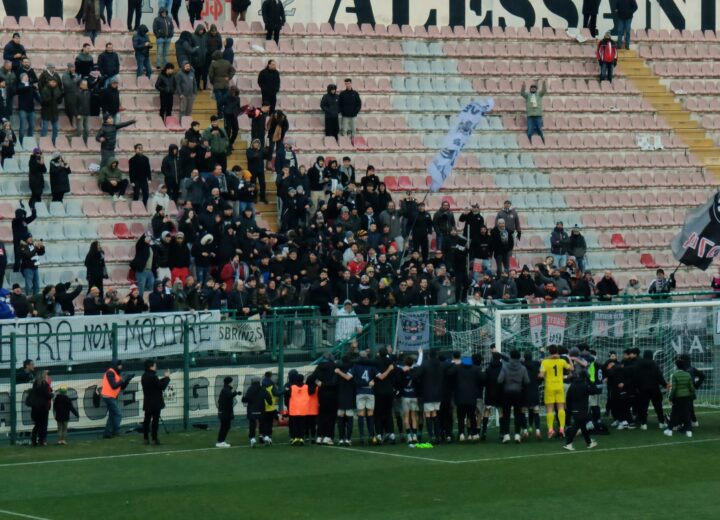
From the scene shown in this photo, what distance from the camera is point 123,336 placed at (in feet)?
89.0

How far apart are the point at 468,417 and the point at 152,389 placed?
522 cm

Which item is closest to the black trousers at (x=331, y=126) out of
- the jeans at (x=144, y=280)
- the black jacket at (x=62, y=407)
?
the jeans at (x=144, y=280)

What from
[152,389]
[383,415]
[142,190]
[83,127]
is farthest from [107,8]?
[383,415]

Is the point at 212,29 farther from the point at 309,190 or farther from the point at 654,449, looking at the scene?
the point at 654,449

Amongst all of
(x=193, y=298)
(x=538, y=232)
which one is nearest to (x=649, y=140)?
(x=538, y=232)

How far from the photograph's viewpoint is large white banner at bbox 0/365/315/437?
2594 centimetres

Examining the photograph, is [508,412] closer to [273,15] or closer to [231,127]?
[231,127]

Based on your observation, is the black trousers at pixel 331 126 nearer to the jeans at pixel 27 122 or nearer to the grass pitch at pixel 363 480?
the jeans at pixel 27 122

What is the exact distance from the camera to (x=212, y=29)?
35781 mm

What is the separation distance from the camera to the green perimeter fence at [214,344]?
2634 cm

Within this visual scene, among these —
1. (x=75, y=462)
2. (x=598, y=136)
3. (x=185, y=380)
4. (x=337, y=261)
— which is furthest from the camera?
(x=598, y=136)

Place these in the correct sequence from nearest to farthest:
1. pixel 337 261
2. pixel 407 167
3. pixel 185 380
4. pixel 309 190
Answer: pixel 185 380 < pixel 337 261 < pixel 309 190 < pixel 407 167

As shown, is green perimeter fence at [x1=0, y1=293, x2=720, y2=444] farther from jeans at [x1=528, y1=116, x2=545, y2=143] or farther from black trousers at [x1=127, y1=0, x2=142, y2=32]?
jeans at [x1=528, y1=116, x2=545, y2=143]

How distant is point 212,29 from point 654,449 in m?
16.3
